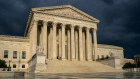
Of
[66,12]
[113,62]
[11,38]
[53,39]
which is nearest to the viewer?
[113,62]

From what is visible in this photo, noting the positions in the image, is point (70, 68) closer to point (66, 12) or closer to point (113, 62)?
point (113, 62)

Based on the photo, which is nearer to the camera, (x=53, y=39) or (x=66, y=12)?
(x=53, y=39)

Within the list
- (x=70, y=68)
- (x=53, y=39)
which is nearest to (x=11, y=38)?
(x=53, y=39)

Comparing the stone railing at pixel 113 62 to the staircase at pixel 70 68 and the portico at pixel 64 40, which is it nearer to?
the staircase at pixel 70 68

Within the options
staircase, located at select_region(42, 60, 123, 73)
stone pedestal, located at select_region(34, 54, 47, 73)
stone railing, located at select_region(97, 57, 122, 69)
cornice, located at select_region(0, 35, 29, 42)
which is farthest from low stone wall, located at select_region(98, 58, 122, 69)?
cornice, located at select_region(0, 35, 29, 42)

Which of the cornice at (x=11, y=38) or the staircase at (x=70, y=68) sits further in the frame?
the cornice at (x=11, y=38)

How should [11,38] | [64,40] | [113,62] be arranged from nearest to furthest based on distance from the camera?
[113,62], [64,40], [11,38]

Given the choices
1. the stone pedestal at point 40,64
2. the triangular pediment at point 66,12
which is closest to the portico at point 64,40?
the triangular pediment at point 66,12

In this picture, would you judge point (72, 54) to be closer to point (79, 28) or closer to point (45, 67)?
point (79, 28)

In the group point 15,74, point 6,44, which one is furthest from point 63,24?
point 15,74

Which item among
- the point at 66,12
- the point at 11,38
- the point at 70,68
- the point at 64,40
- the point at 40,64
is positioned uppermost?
the point at 66,12

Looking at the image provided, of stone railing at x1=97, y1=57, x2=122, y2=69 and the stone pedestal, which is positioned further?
stone railing at x1=97, y1=57, x2=122, y2=69

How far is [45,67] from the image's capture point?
104 feet

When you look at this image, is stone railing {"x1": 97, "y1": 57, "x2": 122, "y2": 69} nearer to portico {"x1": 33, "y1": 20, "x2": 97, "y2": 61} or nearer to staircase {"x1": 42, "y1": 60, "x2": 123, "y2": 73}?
staircase {"x1": 42, "y1": 60, "x2": 123, "y2": 73}
